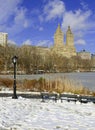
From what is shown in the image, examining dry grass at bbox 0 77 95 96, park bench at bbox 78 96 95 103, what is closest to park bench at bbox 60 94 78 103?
park bench at bbox 78 96 95 103

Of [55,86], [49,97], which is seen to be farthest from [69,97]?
[55,86]

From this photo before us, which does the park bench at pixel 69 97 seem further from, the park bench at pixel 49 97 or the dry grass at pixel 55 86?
the dry grass at pixel 55 86

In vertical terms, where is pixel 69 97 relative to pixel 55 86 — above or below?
below

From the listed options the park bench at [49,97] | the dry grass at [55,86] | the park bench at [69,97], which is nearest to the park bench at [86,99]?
the park bench at [69,97]

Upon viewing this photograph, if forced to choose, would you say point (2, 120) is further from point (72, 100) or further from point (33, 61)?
point (33, 61)

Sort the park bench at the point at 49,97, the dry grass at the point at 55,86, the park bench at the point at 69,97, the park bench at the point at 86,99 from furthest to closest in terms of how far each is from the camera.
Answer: the dry grass at the point at 55,86, the park bench at the point at 49,97, the park bench at the point at 69,97, the park bench at the point at 86,99

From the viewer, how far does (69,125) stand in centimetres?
1038

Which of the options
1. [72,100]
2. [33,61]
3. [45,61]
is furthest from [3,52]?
[72,100]

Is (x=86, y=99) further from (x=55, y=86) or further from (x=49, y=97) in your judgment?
(x=55, y=86)

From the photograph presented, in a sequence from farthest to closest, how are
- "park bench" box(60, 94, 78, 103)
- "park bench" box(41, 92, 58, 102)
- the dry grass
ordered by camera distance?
the dry grass, "park bench" box(41, 92, 58, 102), "park bench" box(60, 94, 78, 103)

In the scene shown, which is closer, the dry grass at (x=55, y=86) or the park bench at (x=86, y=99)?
the park bench at (x=86, y=99)

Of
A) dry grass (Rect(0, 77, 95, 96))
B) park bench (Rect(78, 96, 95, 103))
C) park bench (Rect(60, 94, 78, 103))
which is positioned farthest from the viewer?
dry grass (Rect(0, 77, 95, 96))

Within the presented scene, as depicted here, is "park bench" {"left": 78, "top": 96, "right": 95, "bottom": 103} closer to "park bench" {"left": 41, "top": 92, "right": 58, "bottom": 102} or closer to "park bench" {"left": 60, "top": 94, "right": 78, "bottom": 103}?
"park bench" {"left": 60, "top": 94, "right": 78, "bottom": 103}

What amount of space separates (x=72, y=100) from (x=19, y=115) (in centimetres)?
720
